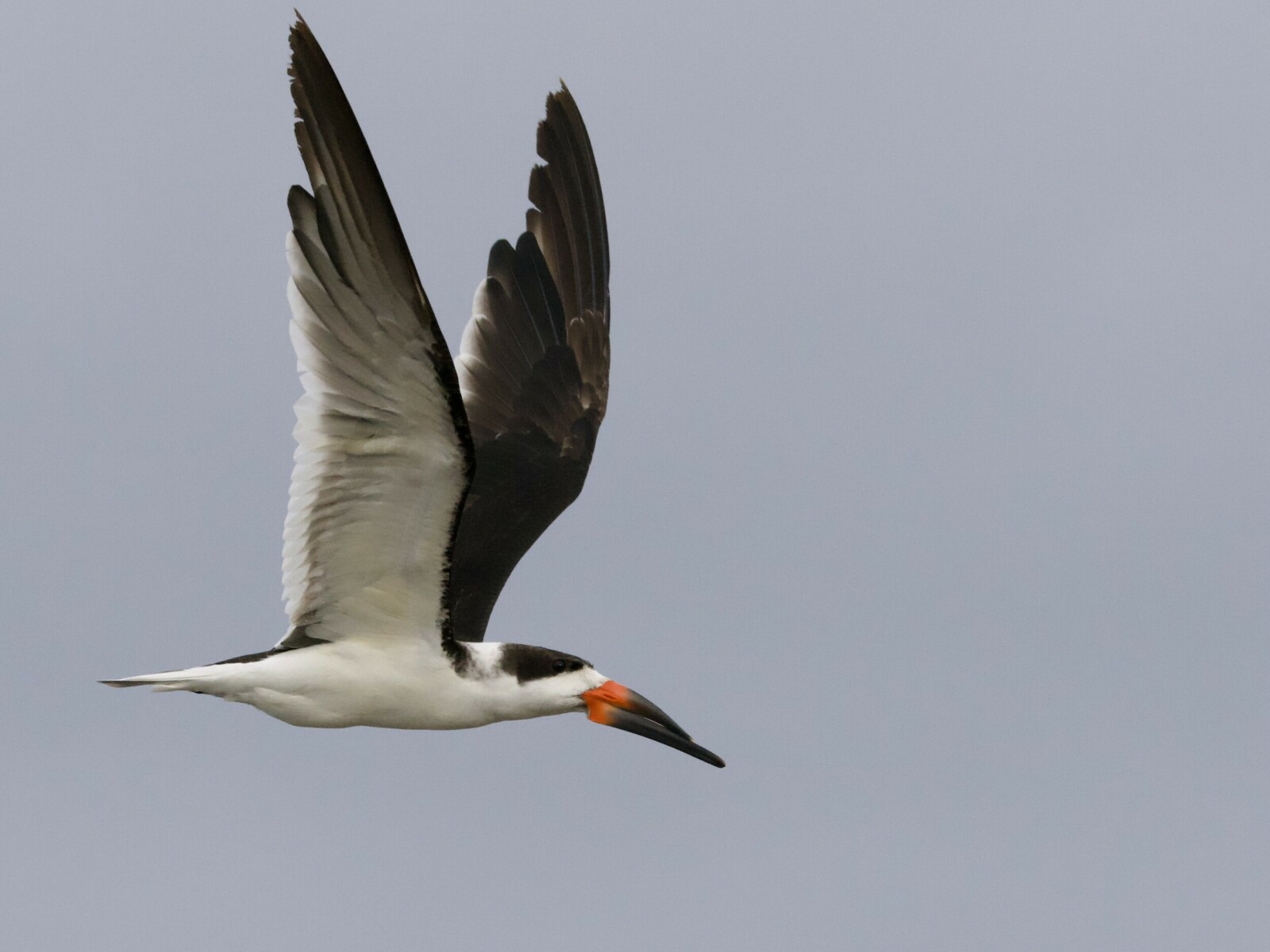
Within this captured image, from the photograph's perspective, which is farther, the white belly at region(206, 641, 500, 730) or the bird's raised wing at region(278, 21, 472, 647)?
the white belly at region(206, 641, 500, 730)

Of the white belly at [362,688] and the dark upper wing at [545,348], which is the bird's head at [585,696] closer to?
the white belly at [362,688]

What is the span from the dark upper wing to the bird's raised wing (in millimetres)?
2888

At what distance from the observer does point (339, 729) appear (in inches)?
479

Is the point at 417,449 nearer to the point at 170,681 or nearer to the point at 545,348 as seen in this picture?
the point at 170,681

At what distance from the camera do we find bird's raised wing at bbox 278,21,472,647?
9680 millimetres

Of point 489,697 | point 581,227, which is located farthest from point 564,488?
point 489,697

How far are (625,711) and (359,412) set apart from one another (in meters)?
2.97

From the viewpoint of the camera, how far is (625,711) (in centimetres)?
1255

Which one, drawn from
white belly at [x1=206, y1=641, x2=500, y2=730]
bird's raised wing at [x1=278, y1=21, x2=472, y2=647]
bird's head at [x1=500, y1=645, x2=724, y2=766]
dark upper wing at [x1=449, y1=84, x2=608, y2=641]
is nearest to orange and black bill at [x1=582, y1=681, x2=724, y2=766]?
bird's head at [x1=500, y1=645, x2=724, y2=766]

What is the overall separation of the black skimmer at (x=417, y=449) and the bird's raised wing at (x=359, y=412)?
0.01m

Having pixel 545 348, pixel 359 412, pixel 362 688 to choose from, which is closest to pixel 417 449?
pixel 359 412

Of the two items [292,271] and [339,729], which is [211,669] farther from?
[292,271]

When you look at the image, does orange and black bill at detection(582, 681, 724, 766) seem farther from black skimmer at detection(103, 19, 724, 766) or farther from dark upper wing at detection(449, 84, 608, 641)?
dark upper wing at detection(449, 84, 608, 641)

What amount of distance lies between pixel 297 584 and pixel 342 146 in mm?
3175
